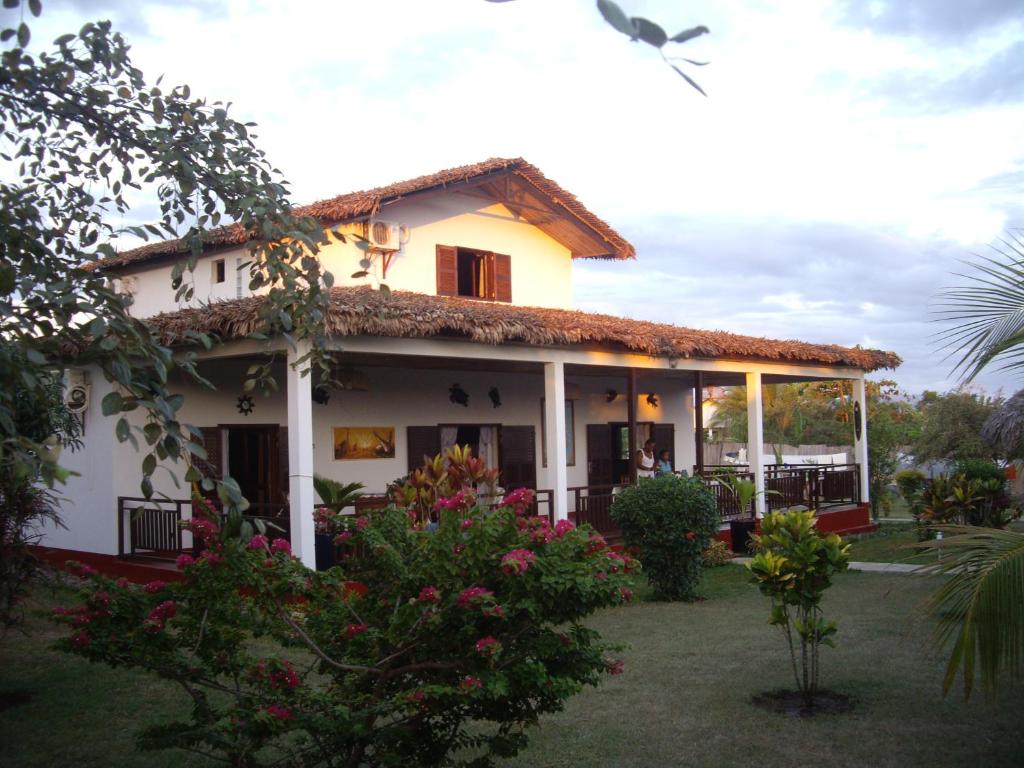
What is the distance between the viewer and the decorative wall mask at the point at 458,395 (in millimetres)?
14867

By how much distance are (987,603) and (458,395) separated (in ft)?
37.0

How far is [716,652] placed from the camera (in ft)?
26.9

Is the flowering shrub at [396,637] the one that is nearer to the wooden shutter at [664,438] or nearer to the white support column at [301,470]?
the white support column at [301,470]

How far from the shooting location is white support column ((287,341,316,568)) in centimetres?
955

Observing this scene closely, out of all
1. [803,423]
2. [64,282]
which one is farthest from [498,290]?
[803,423]

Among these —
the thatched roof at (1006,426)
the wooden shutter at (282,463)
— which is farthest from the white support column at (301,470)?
the thatched roof at (1006,426)

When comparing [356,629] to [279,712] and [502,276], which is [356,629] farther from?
[502,276]

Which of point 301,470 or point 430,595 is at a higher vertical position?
point 301,470

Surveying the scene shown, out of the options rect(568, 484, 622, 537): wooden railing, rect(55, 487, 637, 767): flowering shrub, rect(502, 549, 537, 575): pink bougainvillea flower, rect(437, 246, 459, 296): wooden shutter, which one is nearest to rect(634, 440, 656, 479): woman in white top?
rect(568, 484, 622, 537): wooden railing

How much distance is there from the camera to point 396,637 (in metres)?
4.16

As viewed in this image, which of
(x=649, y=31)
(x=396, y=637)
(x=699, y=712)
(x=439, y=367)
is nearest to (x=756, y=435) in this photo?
(x=439, y=367)

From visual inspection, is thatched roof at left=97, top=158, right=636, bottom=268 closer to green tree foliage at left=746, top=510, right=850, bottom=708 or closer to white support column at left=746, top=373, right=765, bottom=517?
white support column at left=746, top=373, right=765, bottom=517

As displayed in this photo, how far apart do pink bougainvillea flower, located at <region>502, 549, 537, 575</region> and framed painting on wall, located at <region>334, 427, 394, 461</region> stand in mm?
9683

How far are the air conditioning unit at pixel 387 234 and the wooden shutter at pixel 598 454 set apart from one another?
5480 mm
